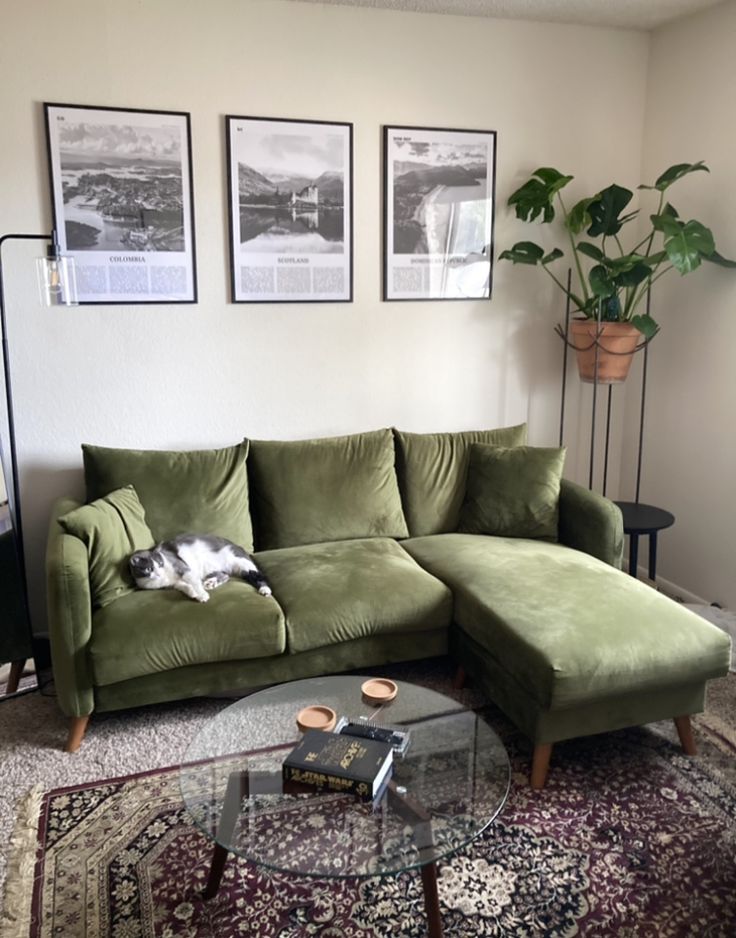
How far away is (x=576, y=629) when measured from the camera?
7.89 feet

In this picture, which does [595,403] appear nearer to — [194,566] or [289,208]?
[289,208]

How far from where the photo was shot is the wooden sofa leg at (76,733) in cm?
254

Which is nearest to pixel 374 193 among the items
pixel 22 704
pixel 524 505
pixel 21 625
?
pixel 524 505

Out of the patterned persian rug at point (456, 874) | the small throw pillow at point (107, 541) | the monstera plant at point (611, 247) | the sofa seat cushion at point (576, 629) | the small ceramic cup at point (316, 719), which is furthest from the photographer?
the monstera plant at point (611, 247)

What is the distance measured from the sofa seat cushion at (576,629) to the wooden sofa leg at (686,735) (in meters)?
0.18

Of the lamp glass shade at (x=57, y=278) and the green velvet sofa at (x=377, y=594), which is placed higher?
the lamp glass shade at (x=57, y=278)

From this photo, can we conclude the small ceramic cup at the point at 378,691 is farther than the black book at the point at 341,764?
Yes

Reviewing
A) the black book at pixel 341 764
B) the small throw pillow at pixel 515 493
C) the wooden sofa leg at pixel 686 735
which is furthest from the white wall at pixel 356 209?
the black book at pixel 341 764

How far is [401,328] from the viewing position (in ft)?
11.9

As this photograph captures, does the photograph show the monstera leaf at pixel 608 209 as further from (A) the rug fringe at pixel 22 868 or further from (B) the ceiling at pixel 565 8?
(A) the rug fringe at pixel 22 868

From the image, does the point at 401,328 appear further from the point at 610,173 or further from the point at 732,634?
the point at 732,634

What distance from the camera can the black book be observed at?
68.2 inches

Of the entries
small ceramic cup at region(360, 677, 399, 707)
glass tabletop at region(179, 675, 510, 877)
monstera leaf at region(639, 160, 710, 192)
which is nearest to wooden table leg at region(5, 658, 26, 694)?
glass tabletop at region(179, 675, 510, 877)

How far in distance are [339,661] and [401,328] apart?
64.1 inches
